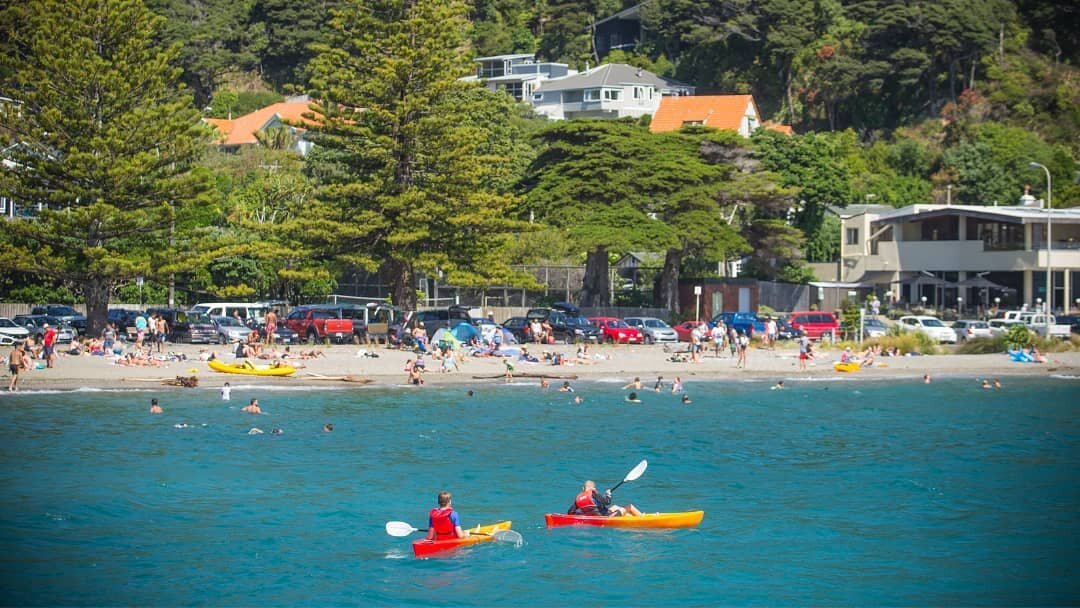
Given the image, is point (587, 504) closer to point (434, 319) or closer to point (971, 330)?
point (434, 319)

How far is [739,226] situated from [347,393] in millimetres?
32702

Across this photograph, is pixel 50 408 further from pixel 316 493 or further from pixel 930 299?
pixel 930 299

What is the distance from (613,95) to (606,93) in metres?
0.65

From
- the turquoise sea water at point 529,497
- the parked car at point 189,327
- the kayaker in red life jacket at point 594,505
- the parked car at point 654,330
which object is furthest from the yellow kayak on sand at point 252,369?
the kayaker in red life jacket at point 594,505

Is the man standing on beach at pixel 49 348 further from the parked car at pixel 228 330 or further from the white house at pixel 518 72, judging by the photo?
the white house at pixel 518 72

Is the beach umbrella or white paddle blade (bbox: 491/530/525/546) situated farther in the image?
the beach umbrella

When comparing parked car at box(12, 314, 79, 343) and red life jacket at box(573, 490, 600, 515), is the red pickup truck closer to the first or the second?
parked car at box(12, 314, 79, 343)

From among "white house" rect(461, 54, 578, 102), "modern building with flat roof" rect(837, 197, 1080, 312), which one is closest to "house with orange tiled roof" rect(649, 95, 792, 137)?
"white house" rect(461, 54, 578, 102)

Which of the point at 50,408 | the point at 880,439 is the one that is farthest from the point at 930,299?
the point at 50,408

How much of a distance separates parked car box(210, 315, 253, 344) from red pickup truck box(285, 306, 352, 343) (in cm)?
199

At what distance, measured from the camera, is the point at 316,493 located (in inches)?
1155

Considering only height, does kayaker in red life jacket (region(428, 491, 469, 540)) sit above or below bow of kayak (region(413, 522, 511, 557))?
above

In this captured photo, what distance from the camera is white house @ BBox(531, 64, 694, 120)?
373 ft

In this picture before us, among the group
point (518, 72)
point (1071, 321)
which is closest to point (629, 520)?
point (1071, 321)
